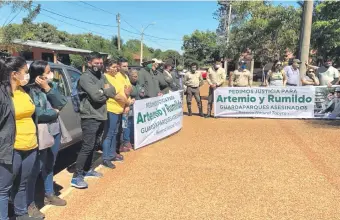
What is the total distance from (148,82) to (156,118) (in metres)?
0.80

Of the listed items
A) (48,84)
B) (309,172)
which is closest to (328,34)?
(309,172)

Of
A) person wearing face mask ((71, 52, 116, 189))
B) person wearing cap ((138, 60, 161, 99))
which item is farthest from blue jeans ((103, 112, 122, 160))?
person wearing cap ((138, 60, 161, 99))

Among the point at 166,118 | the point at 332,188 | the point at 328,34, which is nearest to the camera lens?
the point at 332,188

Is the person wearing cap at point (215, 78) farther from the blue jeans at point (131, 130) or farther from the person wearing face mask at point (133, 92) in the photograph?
the blue jeans at point (131, 130)

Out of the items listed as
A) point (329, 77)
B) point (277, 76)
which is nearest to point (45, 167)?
point (277, 76)

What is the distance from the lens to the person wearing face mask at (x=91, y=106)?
477 centimetres

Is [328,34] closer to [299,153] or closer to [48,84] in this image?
[299,153]

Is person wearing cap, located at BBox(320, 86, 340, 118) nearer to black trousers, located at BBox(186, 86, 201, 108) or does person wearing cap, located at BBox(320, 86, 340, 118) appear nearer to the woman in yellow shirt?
black trousers, located at BBox(186, 86, 201, 108)

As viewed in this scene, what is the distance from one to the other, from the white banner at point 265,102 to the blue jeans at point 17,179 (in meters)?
8.46

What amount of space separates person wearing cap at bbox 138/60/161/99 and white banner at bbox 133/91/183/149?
0.17 meters

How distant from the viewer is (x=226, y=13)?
57750 mm

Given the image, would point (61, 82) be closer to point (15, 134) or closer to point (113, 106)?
point (113, 106)

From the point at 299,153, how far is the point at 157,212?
386 centimetres

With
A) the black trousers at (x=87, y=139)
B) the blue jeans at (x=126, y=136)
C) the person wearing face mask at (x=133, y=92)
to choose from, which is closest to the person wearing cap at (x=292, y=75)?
the person wearing face mask at (x=133, y=92)
